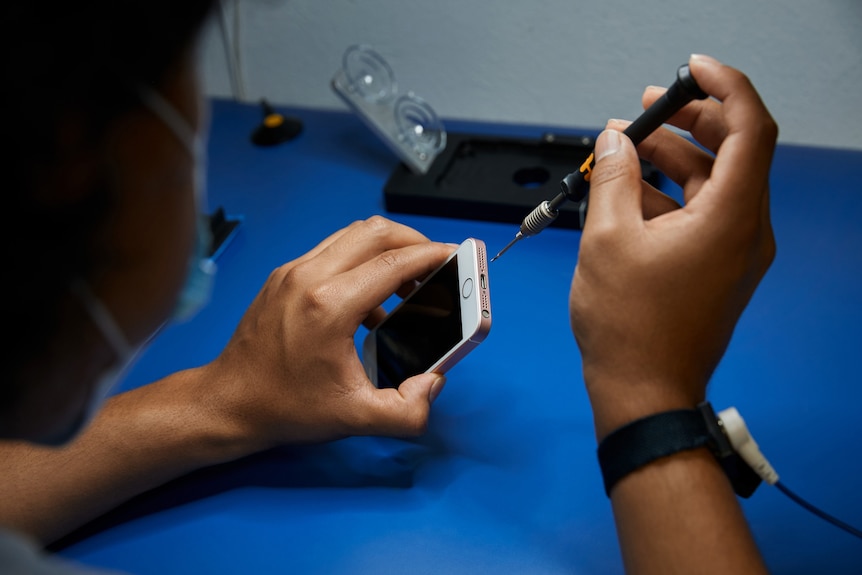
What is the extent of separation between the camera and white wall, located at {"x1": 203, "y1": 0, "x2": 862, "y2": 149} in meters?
1.20

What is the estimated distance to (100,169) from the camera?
368mm

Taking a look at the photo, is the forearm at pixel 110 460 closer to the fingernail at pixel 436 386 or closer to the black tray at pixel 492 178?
the fingernail at pixel 436 386

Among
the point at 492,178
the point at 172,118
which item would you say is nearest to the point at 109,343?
the point at 172,118

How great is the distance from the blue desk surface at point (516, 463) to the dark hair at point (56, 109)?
1.45ft

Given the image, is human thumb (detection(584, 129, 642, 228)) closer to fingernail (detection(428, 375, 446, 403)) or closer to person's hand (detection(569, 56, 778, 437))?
person's hand (detection(569, 56, 778, 437))

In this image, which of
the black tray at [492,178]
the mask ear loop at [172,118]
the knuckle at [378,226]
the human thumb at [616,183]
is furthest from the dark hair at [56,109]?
the black tray at [492,178]

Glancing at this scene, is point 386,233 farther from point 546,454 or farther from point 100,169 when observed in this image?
point 100,169

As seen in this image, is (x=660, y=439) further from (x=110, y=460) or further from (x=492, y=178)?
(x=492, y=178)

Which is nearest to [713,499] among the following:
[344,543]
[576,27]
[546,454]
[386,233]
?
[546,454]

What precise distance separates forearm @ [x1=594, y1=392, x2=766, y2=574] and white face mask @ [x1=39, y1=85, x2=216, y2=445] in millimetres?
367

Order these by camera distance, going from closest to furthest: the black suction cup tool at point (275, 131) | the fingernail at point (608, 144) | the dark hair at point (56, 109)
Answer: the dark hair at point (56, 109)
the fingernail at point (608, 144)
the black suction cup tool at point (275, 131)

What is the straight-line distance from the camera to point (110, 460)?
0.77 m

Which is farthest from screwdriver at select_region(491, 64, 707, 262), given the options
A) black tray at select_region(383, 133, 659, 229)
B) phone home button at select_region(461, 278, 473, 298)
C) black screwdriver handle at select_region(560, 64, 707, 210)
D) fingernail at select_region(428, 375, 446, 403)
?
black tray at select_region(383, 133, 659, 229)

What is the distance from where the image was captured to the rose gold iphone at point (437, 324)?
0.76 metres
